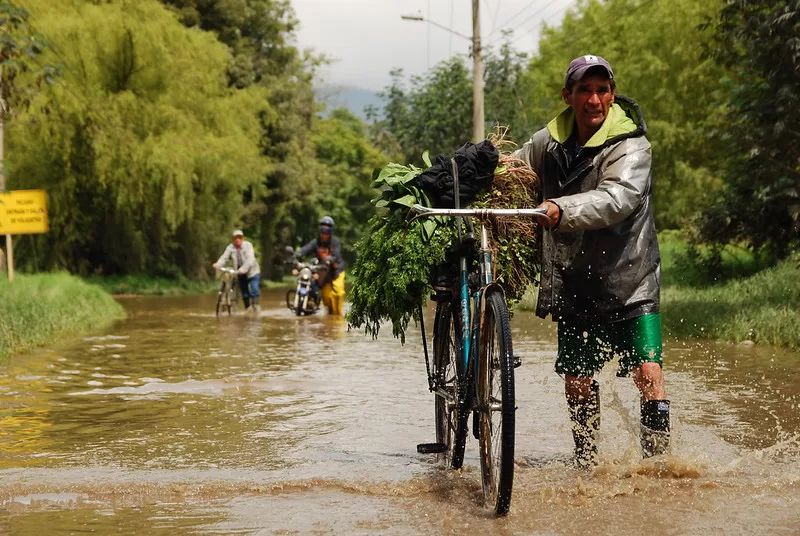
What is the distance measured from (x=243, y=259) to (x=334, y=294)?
8.49 ft

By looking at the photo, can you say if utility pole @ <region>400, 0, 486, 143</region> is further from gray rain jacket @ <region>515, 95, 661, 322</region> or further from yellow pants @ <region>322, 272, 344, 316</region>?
gray rain jacket @ <region>515, 95, 661, 322</region>

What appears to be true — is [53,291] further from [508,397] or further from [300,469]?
[508,397]

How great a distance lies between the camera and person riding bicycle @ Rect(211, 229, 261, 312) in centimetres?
2337

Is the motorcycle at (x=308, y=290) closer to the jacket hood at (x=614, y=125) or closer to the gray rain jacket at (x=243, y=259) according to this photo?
the gray rain jacket at (x=243, y=259)

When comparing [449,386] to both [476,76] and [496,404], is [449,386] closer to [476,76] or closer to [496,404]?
[496,404]

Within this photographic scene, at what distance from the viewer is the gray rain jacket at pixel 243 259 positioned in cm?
2333

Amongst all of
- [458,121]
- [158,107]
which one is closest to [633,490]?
[158,107]

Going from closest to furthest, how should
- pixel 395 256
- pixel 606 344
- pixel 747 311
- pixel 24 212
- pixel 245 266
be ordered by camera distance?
pixel 606 344, pixel 395 256, pixel 747 311, pixel 24 212, pixel 245 266

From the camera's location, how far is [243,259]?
23.5 metres

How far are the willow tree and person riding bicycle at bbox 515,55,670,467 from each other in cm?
2523

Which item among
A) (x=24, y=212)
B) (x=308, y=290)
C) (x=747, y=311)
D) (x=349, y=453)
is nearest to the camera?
(x=349, y=453)

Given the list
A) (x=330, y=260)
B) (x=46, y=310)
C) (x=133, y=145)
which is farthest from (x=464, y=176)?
(x=133, y=145)

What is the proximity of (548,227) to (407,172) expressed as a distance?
101cm

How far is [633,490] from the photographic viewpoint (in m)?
5.53
